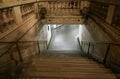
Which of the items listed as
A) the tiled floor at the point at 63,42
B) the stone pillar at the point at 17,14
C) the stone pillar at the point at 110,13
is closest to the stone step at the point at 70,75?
the stone pillar at the point at 17,14

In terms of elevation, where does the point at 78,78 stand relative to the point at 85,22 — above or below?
below

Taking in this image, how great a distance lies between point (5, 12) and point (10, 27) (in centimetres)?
50

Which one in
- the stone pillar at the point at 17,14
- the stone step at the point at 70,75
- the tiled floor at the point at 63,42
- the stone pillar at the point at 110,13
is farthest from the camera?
the tiled floor at the point at 63,42

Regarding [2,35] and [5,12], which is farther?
[5,12]

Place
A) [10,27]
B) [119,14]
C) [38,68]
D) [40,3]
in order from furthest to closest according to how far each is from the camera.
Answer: [40,3] → [119,14] → [10,27] → [38,68]

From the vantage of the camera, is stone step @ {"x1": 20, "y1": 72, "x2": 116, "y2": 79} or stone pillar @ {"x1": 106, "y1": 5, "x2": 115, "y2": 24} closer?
stone step @ {"x1": 20, "y1": 72, "x2": 116, "y2": 79}

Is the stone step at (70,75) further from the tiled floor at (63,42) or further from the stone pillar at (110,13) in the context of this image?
the tiled floor at (63,42)

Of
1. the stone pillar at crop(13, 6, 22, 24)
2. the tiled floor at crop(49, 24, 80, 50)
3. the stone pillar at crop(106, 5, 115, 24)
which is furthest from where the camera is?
the tiled floor at crop(49, 24, 80, 50)

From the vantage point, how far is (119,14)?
4184 mm

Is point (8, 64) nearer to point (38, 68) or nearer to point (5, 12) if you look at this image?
point (38, 68)

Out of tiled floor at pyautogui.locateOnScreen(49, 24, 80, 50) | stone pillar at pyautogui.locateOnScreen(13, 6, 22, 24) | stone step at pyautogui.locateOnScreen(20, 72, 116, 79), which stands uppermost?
stone pillar at pyautogui.locateOnScreen(13, 6, 22, 24)

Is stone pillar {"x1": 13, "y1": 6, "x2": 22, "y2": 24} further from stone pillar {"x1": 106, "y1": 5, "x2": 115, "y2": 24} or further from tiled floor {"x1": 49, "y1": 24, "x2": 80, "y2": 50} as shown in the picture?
tiled floor {"x1": 49, "y1": 24, "x2": 80, "y2": 50}

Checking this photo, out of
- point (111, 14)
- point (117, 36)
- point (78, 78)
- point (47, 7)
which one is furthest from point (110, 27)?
point (47, 7)

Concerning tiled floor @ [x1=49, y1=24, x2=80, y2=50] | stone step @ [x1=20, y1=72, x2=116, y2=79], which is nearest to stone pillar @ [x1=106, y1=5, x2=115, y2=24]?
stone step @ [x1=20, y1=72, x2=116, y2=79]
